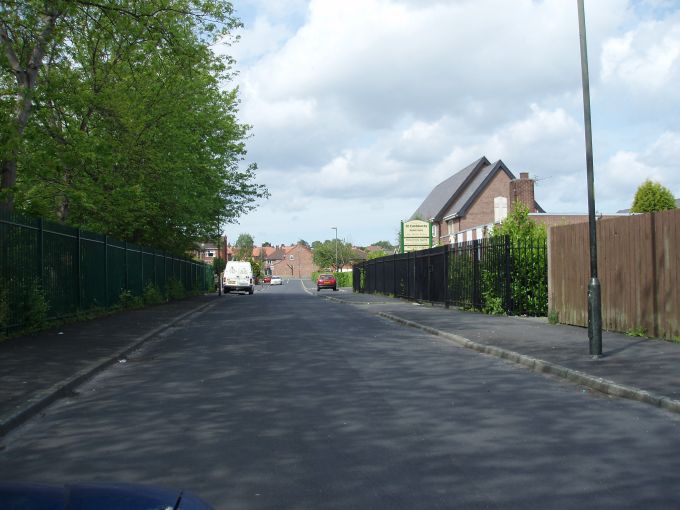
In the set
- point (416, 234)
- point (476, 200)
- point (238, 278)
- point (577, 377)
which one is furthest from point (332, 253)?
point (577, 377)

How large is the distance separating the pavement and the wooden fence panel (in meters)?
0.46

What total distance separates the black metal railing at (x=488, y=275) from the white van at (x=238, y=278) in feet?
79.1

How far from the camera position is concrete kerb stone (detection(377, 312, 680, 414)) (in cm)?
686

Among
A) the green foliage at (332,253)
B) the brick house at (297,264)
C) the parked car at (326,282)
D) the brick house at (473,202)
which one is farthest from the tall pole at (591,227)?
the brick house at (297,264)

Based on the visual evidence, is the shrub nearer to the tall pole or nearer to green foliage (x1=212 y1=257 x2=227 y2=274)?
the tall pole

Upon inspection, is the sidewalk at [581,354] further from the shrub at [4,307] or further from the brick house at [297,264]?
the brick house at [297,264]

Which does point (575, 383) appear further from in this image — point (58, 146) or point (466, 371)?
point (58, 146)

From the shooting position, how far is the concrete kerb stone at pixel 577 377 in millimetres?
6863

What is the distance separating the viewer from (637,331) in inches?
498

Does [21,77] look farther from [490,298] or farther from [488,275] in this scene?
[490,298]

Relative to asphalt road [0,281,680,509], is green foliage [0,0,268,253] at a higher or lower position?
higher

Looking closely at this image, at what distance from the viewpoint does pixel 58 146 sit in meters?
19.5

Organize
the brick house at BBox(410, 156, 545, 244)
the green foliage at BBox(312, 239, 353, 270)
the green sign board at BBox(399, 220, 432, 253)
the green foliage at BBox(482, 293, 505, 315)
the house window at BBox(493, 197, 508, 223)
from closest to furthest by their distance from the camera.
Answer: the green foliage at BBox(482, 293, 505, 315), the green sign board at BBox(399, 220, 432, 253), the house window at BBox(493, 197, 508, 223), the brick house at BBox(410, 156, 545, 244), the green foliage at BBox(312, 239, 353, 270)

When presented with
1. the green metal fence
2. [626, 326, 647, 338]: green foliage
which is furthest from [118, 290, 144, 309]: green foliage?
[626, 326, 647, 338]: green foliage
